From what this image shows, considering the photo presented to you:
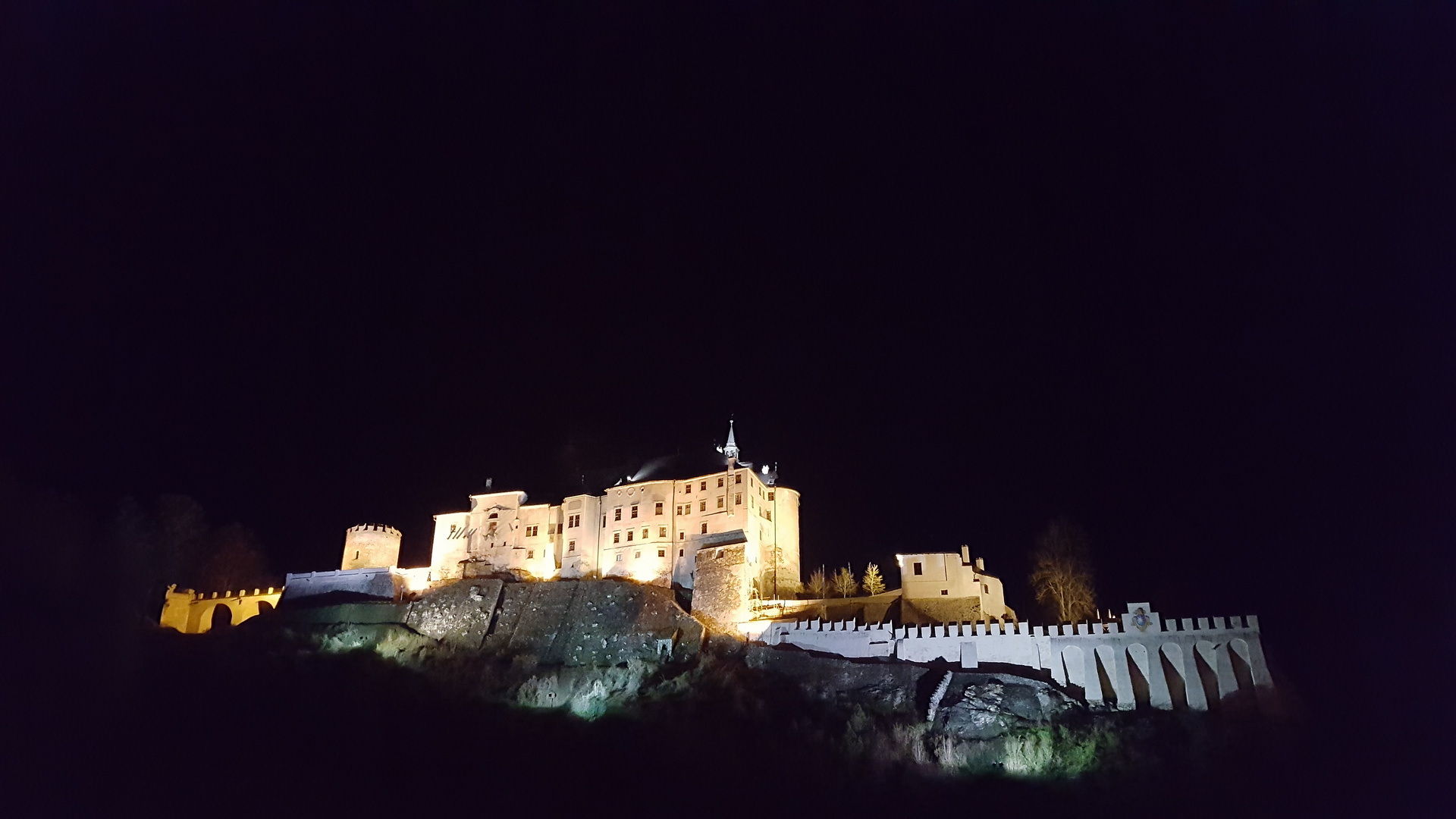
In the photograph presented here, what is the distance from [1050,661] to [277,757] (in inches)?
1427

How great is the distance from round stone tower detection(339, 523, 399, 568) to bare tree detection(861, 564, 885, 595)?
32693 millimetres

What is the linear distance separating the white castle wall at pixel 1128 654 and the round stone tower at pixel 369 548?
3822 cm

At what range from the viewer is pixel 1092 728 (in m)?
47.4

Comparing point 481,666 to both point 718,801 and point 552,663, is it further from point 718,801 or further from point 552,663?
point 718,801

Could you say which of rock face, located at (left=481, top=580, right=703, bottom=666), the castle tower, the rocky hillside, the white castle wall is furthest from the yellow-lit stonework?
the white castle wall

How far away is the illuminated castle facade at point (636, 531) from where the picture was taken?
69812mm

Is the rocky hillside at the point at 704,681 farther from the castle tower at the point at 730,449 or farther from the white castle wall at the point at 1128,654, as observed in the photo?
the castle tower at the point at 730,449

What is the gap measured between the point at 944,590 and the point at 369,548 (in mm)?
39628

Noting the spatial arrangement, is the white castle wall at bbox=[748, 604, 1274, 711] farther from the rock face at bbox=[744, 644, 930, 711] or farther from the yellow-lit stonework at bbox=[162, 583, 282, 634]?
the yellow-lit stonework at bbox=[162, 583, 282, 634]

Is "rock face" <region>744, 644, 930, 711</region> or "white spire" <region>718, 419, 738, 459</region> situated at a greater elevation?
"white spire" <region>718, 419, 738, 459</region>

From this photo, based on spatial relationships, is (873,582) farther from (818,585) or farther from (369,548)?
(369,548)

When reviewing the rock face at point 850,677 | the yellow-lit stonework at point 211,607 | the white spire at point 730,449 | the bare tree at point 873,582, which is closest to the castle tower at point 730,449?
Result: the white spire at point 730,449

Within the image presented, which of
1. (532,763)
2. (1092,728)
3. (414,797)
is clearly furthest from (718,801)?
(1092,728)

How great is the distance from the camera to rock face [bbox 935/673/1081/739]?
159ft
